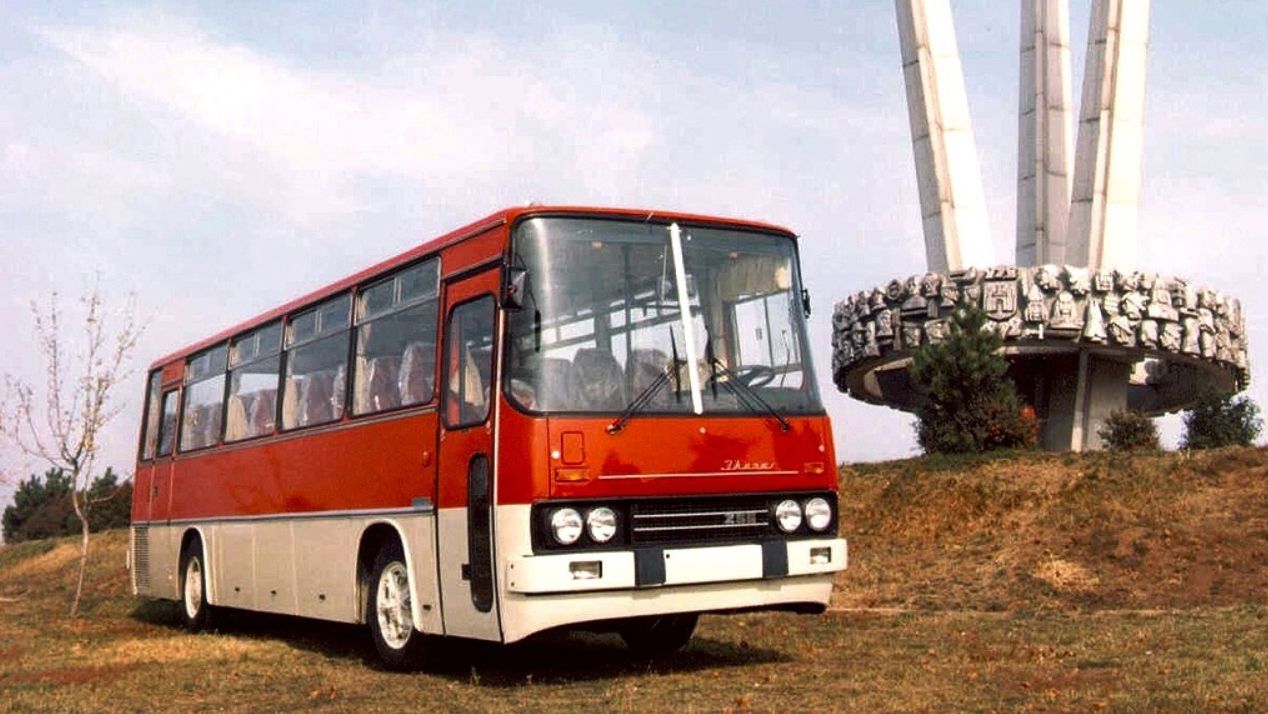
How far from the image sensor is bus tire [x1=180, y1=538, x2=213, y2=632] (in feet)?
55.5

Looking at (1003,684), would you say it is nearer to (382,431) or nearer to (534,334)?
(534,334)

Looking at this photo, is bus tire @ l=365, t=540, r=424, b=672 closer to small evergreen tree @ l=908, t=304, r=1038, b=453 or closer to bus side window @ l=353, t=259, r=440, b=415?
bus side window @ l=353, t=259, r=440, b=415

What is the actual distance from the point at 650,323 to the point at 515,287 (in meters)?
1.01

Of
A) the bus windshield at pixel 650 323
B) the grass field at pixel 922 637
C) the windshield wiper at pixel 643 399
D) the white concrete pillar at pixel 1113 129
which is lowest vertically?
the grass field at pixel 922 637

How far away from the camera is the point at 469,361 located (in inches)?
420

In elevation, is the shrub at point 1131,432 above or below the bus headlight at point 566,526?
above

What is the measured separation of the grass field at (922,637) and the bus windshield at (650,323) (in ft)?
6.55

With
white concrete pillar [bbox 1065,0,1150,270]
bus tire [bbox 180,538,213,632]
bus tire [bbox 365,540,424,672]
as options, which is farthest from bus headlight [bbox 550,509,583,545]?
white concrete pillar [bbox 1065,0,1150,270]

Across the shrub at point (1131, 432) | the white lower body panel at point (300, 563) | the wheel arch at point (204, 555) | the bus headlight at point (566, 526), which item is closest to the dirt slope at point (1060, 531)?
the shrub at point (1131, 432)

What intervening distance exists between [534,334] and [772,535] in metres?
2.20

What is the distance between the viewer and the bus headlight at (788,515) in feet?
34.6

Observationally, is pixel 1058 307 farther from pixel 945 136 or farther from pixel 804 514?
pixel 804 514

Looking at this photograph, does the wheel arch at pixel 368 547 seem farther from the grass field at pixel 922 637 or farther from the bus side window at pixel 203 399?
the bus side window at pixel 203 399

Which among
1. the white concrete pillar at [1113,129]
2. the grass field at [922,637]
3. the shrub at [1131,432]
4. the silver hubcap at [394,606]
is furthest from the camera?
the white concrete pillar at [1113,129]
